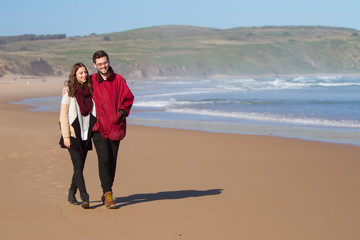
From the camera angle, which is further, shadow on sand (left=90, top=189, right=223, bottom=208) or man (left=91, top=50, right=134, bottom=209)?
shadow on sand (left=90, top=189, right=223, bottom=208)

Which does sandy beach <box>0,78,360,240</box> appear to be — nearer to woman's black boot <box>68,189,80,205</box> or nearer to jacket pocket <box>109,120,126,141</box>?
woman's black boot <box>68,189,80,205</box>

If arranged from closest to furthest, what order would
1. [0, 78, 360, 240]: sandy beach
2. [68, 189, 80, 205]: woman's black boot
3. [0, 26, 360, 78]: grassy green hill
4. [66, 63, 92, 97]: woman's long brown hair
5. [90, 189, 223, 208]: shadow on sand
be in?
1. [0, 78, 360, 240]: sandy beach
2. [66, 63, 92, 97]: woman's long brown hair
3. [68, 189, 80, 205]: woman's black boot
4. [90, 189, 223, 208]: shadow on sand
5. [0, 26, 360, 78]: grassy green hill

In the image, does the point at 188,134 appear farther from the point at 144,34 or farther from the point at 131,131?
the point at 144,34

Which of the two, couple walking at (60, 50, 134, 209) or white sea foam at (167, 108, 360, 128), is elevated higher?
couple walking at (60, 50, 134, 209)

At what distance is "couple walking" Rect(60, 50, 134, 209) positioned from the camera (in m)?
5.02

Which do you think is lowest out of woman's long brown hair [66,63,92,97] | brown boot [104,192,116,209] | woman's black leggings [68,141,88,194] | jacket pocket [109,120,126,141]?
brown boot [104,192,116,209]

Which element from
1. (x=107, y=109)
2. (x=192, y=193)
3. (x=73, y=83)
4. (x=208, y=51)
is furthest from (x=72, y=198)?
(x=208, y=51)

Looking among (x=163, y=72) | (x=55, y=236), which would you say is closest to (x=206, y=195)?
(x=55, y=236)

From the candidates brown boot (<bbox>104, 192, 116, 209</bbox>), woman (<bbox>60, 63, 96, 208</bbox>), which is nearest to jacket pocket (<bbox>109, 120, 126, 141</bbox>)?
woman (<bbox>60, 63, 96, 208</bbox>)

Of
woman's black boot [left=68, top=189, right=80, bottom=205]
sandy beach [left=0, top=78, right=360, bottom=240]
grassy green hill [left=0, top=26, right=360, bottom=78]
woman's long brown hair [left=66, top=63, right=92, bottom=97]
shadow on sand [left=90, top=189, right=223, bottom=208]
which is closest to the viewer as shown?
sandy beach [left=0, top=78, right=360, bottom=240]

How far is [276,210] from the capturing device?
5094 mm

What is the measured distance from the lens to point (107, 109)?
504cm

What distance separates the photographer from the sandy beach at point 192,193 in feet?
14.5

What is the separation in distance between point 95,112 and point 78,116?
0.55 ft
